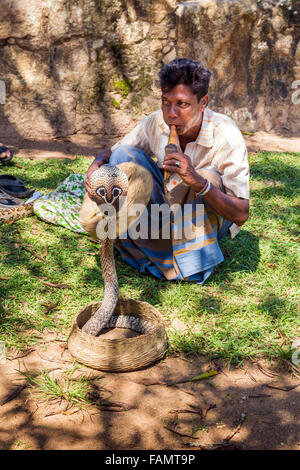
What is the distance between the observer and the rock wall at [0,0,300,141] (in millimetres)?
6473

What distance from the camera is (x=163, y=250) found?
357 centimetres

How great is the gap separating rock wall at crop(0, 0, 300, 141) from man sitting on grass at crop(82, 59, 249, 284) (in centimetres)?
353

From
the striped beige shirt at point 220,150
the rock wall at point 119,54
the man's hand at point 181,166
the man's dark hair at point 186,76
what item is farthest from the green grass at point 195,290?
the rock wall at point 119,54

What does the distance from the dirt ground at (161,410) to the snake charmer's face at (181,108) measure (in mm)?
1454

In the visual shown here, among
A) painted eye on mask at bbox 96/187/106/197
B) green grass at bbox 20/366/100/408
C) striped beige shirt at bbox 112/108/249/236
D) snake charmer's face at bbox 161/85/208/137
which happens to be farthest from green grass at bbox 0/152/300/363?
snake charmer's face at bbox 161/85/208/137

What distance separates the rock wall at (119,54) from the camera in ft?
21.2

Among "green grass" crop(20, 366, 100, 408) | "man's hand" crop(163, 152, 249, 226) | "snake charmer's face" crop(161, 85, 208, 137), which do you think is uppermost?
"snake charmer's face" crop(161, 85, 208, 137)

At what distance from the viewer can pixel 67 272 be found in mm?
3619

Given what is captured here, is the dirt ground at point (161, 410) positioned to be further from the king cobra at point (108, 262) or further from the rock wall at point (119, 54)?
the rock wall at point (119, 54)

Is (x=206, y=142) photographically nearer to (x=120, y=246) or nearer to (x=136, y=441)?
(x=120, y=246)

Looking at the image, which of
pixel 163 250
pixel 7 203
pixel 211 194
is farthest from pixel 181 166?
pixel 7 203

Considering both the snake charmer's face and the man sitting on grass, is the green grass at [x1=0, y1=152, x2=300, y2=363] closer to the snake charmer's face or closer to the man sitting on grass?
the man sitting on grass

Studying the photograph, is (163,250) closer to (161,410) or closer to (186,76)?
(186,76)
